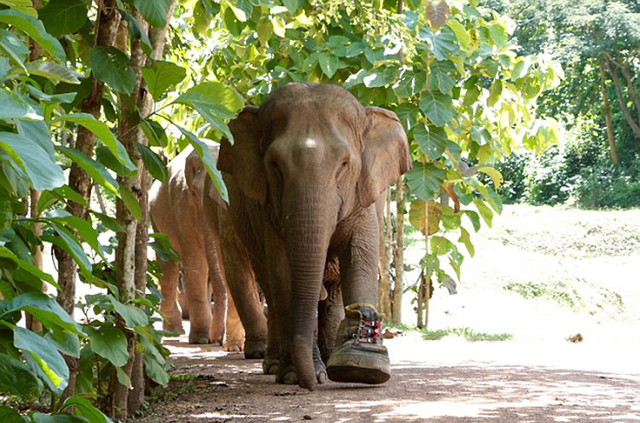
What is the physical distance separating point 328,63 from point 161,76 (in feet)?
16.4

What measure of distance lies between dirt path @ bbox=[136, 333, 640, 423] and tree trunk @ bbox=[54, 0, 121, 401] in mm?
1771

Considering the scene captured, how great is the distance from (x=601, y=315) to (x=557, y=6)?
24.1 meters

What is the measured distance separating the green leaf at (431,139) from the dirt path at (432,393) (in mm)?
1760

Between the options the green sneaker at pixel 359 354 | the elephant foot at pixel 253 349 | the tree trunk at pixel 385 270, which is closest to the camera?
the green sneaker at pixel 359 354

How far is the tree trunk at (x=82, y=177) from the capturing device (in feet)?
13.3

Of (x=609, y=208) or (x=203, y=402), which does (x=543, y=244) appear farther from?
(x=203, y=402)

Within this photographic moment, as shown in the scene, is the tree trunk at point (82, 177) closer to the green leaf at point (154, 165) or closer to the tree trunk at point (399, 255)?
the green leaf at point (154, 165)

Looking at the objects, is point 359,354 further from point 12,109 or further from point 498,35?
point 12,109

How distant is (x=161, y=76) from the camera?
13.0ft

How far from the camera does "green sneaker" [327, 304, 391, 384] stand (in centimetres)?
687

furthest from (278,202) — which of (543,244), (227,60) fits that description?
(543,244)

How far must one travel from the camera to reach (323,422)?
5.58 meters

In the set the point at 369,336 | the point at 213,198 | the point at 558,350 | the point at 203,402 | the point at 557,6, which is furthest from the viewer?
the point at 557,6

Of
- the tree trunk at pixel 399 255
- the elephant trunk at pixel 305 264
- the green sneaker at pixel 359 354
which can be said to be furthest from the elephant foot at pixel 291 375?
the tree trunk at pixel 399 255
